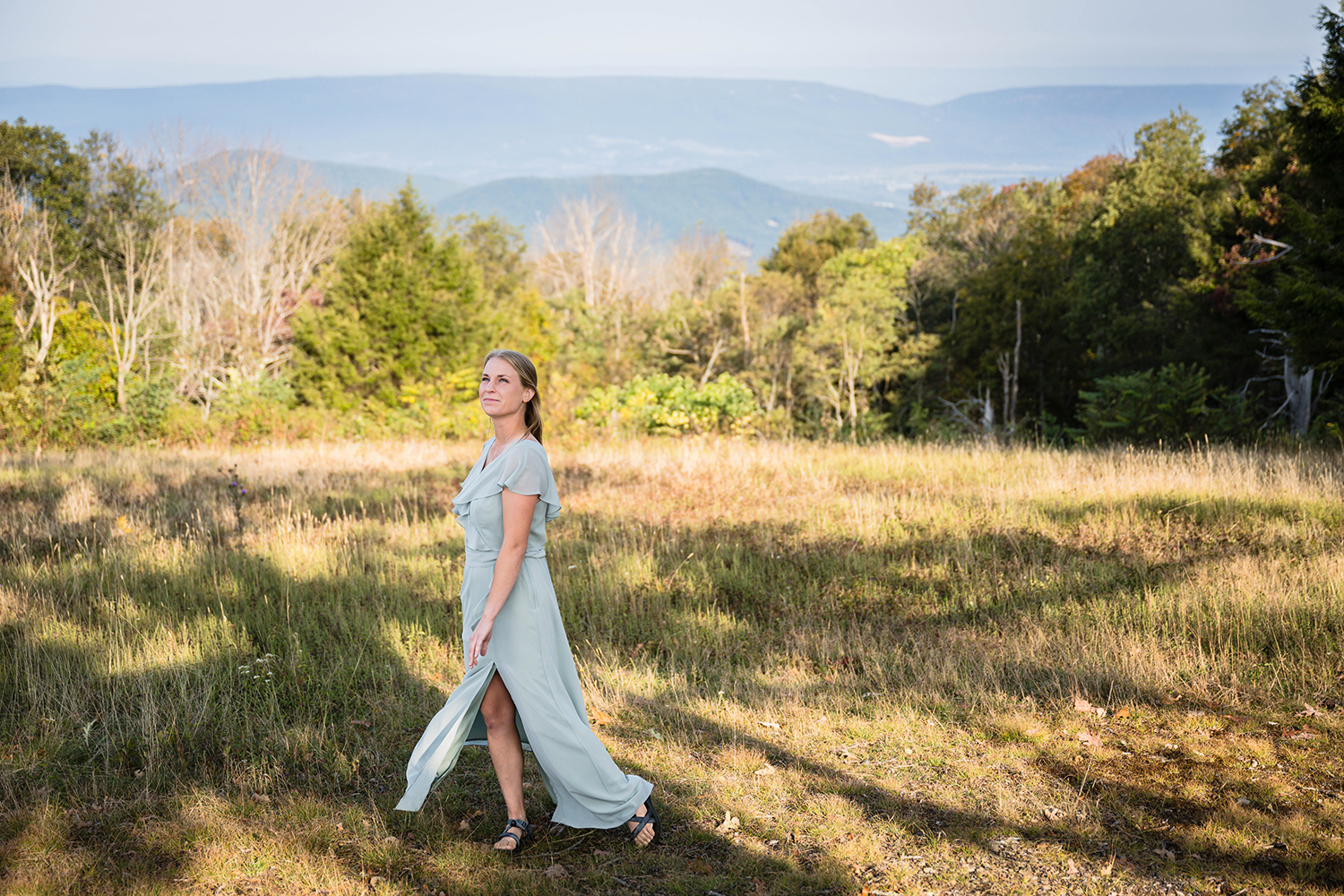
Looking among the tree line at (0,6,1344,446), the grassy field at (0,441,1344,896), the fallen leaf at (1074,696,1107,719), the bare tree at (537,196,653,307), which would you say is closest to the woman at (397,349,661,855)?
the grassy field at (0,441,1344,896)

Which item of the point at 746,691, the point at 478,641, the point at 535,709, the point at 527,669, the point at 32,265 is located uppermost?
the point at 32,265

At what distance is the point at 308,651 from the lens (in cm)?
559

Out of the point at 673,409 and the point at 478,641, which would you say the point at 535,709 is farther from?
the point at 673,409

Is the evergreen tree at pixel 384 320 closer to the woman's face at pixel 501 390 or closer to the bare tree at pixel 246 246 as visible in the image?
the bare tree at pixel 246 246

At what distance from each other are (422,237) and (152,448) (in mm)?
10506

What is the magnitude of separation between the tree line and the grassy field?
25.0 ft

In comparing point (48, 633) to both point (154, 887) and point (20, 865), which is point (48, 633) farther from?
point (154, 887)

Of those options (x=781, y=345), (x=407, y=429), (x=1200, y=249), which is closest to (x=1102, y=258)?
(x=1200, y=249)

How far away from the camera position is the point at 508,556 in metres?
3.02

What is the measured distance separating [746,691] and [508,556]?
8.45 feet

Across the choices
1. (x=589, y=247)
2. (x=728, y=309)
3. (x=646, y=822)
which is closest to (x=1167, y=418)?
(x=646, y=822)

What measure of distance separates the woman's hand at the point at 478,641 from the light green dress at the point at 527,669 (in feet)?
0.20

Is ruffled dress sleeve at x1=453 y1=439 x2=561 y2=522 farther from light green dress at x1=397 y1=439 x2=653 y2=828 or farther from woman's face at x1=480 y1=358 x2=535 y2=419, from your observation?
woman's face at x1=480 y1=358 x2=535 y2=419

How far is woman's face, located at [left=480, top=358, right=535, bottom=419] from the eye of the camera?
10.2 ft
